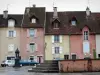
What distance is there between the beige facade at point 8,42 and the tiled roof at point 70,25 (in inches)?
270

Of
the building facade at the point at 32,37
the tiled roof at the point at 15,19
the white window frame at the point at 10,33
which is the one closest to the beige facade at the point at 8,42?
the white window frame at the point at 10,33

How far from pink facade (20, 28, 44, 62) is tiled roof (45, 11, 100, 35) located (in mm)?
2013

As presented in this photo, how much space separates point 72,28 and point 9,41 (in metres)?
14.1

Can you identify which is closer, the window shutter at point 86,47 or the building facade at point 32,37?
the window shutter at point 86,47

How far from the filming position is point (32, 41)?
203 ft

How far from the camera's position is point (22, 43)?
202 feet

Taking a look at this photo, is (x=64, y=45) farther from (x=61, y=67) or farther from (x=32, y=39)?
(x=61, y=67)

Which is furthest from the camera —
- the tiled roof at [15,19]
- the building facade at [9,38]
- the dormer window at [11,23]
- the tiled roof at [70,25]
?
the tiled roof at [15,19]

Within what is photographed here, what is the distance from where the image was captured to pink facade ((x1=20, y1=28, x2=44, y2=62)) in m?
60.9

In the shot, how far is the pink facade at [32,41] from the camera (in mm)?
60934

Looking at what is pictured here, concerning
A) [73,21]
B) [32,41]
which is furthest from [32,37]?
[73,21]

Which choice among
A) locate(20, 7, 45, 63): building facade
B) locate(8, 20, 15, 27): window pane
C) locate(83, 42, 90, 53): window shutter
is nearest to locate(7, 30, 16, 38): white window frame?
locate(8, 20, 15, 27): window pane

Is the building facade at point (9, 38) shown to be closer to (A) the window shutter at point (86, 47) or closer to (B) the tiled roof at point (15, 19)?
(B) the tiled roof at point (15, 19)

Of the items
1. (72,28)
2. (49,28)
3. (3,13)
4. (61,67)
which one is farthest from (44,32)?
(61,67)
